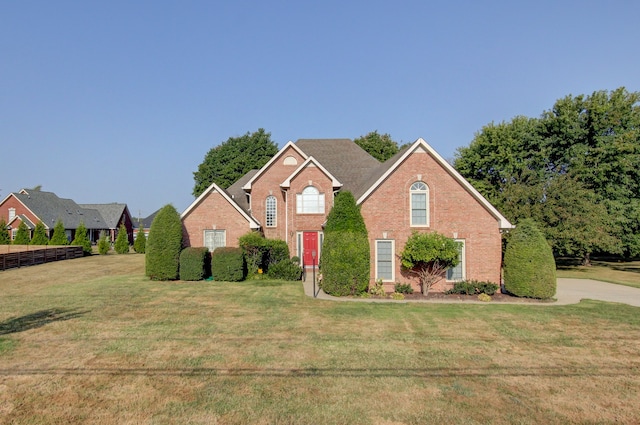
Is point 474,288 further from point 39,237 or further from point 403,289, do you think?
point 39,237

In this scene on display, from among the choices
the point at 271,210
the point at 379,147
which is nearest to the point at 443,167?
the point at 271,210

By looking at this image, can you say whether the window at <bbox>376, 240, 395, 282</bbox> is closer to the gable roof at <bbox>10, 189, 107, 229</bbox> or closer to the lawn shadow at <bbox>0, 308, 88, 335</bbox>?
the lawn shadow at <bbox>0, 308, 88, 335</bbox>

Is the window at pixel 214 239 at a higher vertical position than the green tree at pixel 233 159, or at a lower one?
lower

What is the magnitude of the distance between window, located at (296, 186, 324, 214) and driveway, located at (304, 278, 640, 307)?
523cm

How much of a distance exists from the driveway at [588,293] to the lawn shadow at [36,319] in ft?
30.7

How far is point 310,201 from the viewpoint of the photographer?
81.6 ft

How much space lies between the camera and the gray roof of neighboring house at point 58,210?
5244cm

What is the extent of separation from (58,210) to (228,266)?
160ft

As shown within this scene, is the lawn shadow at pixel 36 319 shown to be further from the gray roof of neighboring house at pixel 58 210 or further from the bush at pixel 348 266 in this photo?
the gray roof of neighboring house at pixel 58 210

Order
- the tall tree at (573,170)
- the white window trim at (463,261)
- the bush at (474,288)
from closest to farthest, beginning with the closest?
1. the bush at (474,288)
2. the white window trim at (463,261)
3. the tall tree at (573,170)

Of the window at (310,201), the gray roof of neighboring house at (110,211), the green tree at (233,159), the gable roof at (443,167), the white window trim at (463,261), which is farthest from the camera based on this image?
the gray roof of neighboring house at (110,211)

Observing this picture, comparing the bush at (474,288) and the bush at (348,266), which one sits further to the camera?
the bush at (474,288)

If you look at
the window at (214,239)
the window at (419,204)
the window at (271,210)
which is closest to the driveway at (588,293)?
the window at (419,204)

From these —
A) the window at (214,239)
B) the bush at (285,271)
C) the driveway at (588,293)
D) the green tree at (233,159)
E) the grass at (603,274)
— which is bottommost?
the grass at (603,274)
